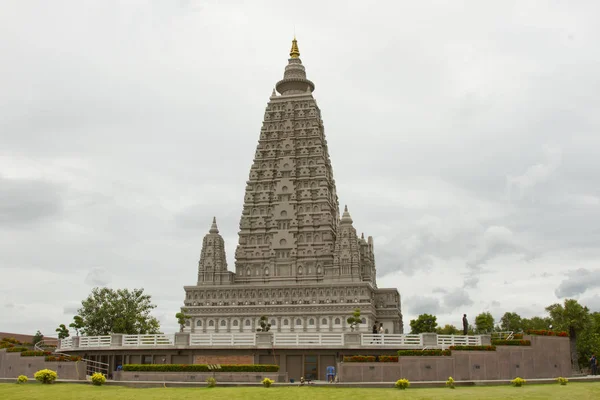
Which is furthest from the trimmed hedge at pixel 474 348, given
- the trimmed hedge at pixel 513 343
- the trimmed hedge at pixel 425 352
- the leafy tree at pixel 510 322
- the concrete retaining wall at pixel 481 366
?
the leafy tree at pixel 510 322

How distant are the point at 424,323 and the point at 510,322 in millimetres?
56318

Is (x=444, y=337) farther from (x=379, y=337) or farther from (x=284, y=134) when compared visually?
(x=284, y=134)

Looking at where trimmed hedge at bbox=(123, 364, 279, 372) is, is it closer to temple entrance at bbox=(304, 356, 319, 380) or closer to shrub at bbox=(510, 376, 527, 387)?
temple entrance at bbox=(304, 356, 319, 380)

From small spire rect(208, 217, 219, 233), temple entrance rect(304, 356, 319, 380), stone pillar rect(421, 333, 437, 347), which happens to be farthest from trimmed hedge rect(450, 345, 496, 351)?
small spire rect(208, 217, 219, 233)

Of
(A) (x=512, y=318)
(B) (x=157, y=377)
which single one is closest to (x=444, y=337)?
(B) (x=157, y=377)

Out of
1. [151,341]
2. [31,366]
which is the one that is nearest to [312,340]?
[151,341]

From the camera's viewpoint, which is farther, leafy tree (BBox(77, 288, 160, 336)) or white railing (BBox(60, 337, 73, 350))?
leafy tree (BBox(77, 288, 160, 336))

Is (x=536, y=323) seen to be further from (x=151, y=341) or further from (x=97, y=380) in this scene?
(x=97, y=380)

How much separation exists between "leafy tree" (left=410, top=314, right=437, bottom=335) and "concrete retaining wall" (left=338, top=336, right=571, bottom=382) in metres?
36.2

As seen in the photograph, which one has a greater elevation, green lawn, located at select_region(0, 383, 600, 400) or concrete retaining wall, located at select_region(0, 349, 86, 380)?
concrete retaining wall, located at select_region(0, 349, 86, 380)

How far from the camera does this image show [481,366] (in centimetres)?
5181

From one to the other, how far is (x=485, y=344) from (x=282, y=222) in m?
64.4

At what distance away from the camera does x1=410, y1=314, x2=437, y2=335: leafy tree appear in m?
92.2

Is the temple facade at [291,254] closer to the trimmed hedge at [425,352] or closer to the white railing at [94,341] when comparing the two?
the white railing at [94,341]
